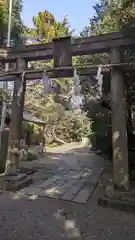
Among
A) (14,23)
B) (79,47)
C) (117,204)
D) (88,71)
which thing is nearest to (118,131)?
(117,204)

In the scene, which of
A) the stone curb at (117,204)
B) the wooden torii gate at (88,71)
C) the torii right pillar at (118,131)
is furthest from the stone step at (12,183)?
the torii right pillar at (118,131)

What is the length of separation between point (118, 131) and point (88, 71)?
1623 mm

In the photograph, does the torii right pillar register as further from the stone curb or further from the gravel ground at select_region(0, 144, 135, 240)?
the gravel ground at select_region(0, 144, 135, 240)

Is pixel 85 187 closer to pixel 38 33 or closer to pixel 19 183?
pixel 19 183

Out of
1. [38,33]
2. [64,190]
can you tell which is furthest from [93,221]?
[38,33]

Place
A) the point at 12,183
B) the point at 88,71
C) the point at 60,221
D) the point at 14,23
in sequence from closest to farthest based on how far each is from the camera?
1. the point at 60,221
2. the point at 88,71
3. the point at 12,183
4. the point at 14,23

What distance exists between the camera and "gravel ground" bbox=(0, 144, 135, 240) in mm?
3096

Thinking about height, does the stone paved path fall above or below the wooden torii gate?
below

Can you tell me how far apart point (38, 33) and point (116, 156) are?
20.3 metres

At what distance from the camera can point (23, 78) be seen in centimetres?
541

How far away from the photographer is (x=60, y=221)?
3.58 meters

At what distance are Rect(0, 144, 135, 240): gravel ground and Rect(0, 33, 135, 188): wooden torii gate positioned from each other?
862 mm

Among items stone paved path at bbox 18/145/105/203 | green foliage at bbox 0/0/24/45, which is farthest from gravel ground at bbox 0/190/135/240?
green foliage at bbox 0/0/24/45

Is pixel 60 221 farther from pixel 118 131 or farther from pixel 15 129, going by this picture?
pixel 15 129
